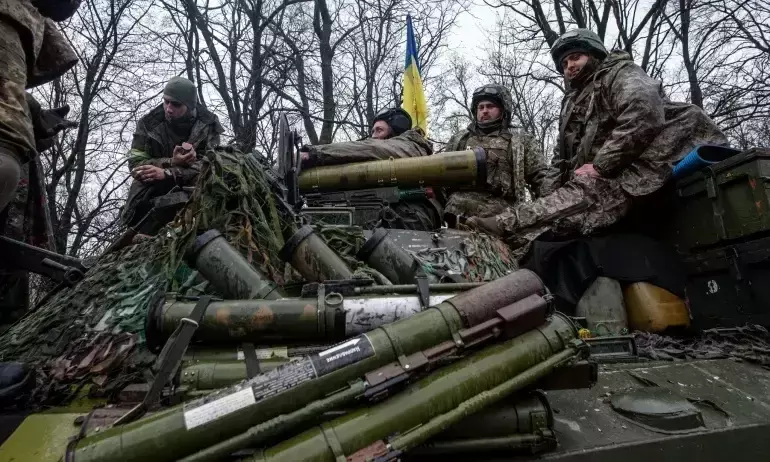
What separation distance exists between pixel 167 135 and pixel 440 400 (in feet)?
13.4

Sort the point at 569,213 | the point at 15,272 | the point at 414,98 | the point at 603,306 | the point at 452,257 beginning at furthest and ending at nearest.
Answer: the point at 414,98
the point at 569,213
the point at 603,306
the point at 452,257
the point at 15,272

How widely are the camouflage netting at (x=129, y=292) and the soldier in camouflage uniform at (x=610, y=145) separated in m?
2.15

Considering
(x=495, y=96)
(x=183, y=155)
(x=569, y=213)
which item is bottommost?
(x=569, y=213)

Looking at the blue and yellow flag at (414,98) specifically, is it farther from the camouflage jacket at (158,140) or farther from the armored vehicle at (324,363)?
the armored vehicle at (324,363)

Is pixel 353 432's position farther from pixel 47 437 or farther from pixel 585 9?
pixel 585 9

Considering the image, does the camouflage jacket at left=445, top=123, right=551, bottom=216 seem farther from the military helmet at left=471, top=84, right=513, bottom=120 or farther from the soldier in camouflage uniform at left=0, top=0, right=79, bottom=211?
the soldier in camouflage uniform at left=0, top=0, right=79, bottom=211

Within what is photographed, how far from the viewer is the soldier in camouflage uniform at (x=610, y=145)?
3.93 m

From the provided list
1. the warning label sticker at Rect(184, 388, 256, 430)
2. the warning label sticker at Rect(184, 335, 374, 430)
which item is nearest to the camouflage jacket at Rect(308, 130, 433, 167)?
the warning label sticker at Rect(184, 335, 374, 430)

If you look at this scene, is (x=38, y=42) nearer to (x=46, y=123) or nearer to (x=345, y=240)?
(x=46, y=123)

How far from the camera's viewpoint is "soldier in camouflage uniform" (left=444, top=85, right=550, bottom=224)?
502 centimetres

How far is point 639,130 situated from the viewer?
12.7ft

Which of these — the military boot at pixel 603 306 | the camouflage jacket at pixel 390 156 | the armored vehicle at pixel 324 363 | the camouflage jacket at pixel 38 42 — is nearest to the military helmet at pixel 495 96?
the camouflage jacket at pixel 390 156

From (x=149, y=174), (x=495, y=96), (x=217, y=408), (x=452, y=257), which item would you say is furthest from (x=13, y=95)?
(x=495, y=96)

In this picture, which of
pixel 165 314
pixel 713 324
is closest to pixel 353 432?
pixel 165 314
